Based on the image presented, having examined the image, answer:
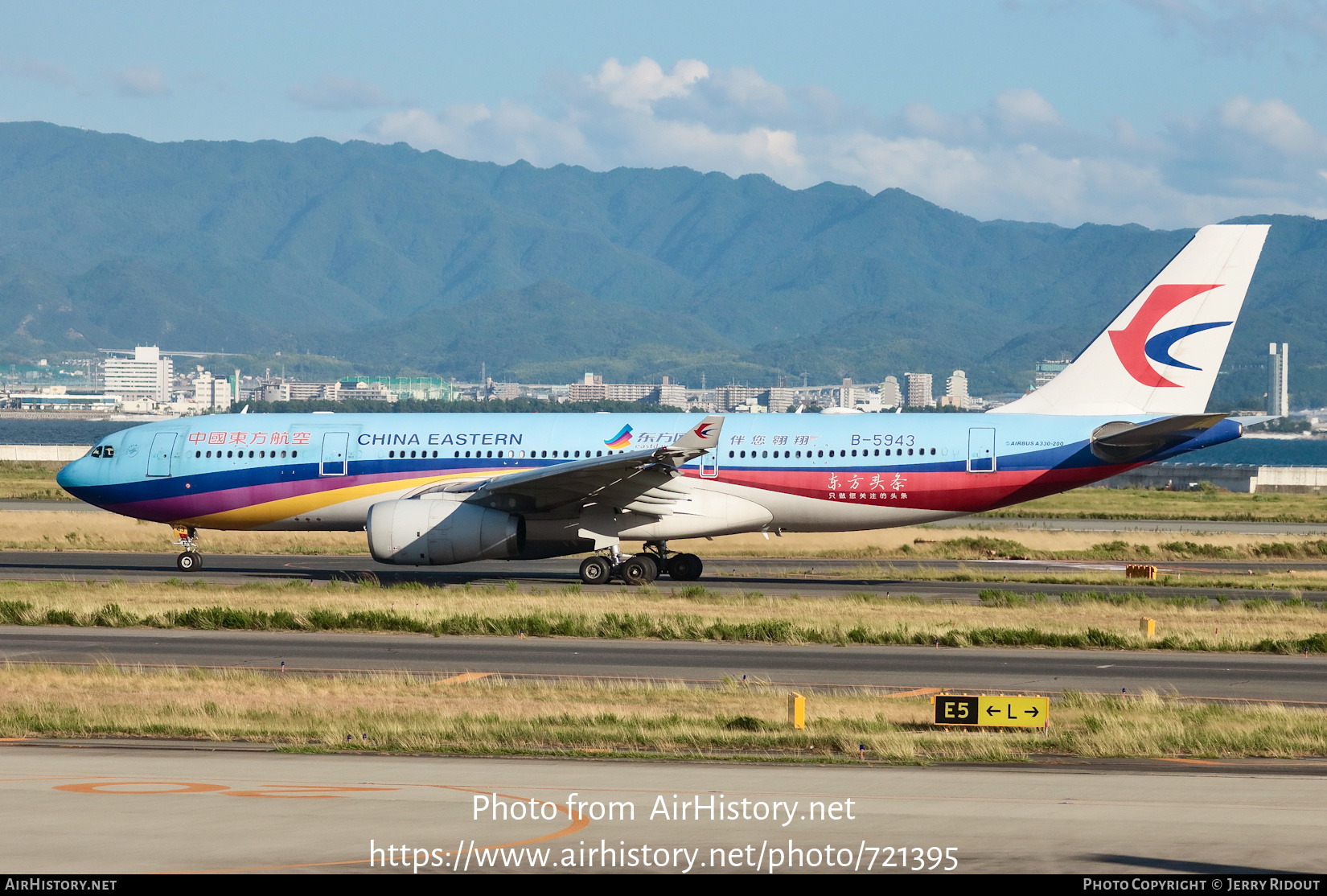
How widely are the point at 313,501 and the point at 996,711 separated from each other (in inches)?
963

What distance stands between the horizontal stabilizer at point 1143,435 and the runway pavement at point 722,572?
3.91 metres

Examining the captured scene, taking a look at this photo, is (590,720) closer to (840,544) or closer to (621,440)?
(621,440)

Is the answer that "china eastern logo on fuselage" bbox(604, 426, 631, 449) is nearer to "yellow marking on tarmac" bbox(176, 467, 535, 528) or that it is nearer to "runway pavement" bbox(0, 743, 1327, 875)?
"yellow marking on tarmac" bbox(176, 467, 535, 528)

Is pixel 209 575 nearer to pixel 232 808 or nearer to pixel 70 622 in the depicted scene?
pixel 70 622

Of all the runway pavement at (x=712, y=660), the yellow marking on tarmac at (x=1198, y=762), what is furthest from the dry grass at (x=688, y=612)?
the yellow marking on tarmac at (x=1198, y=762)

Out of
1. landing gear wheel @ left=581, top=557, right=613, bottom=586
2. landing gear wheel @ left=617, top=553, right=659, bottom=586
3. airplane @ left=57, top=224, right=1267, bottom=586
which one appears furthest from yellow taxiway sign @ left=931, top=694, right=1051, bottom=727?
landing gear wheel @ left=581, top=557, right=613, bottom=586

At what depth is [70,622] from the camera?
28984 mm

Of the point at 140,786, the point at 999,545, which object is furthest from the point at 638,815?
the point at 999,545

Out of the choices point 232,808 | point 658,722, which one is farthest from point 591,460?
point 232,808

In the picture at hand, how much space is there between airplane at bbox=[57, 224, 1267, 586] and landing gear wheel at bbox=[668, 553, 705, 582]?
0.06 meters

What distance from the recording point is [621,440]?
38812mm

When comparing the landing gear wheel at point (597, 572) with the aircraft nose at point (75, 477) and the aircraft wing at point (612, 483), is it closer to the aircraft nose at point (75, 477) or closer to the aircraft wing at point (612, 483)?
the aircraft wing at point (612, 483)

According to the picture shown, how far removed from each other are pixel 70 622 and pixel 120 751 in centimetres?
1389

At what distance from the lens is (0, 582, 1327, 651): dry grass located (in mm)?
28141
